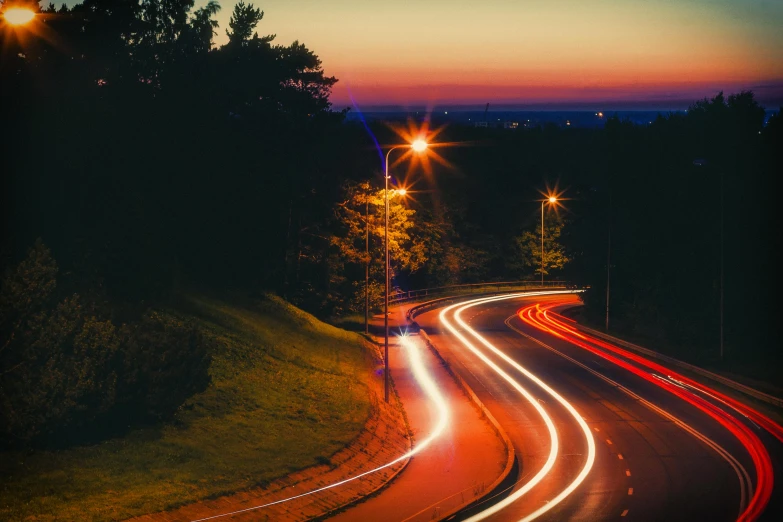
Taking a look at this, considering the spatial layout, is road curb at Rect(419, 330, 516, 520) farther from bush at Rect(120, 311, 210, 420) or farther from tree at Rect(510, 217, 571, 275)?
tree at Rect(510, 217, 571, 275)

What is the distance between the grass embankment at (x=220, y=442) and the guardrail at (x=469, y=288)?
43066mm

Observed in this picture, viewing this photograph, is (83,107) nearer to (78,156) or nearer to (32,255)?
(78,156)

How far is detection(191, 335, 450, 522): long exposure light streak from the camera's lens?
63.0 feet

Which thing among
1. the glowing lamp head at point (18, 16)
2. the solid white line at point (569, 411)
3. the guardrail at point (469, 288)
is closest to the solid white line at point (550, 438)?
the solid white line at point (569, 411)

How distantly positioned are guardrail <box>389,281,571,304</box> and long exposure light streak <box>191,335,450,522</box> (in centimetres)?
2548

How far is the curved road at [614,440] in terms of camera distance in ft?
67.7

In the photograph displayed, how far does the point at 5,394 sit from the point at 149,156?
1657 centimetres

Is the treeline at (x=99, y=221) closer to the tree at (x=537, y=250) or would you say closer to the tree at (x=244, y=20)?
the tree at (x=244, y=20)

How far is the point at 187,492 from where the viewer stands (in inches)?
719

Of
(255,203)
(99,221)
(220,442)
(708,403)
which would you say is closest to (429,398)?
(708,403)

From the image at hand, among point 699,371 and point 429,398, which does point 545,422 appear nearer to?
point 429,398

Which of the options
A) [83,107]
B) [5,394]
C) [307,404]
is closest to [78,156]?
[83,107]

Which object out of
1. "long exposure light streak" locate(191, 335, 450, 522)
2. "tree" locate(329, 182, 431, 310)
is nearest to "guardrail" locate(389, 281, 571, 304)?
"tree" locate(329, 182, 431, 310)

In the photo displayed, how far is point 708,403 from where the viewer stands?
3478cm
